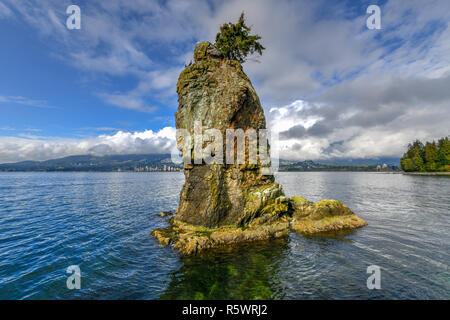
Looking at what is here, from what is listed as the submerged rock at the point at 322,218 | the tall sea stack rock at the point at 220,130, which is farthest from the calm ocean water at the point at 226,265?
the tall sea stack rock at the point at 220,130

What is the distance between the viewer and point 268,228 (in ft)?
75.5

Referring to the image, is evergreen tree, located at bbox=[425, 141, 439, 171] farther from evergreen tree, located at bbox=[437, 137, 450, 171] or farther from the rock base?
the rock base

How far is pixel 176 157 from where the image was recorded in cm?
2809

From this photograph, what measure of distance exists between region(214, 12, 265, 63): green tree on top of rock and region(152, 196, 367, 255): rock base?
22.7 meters

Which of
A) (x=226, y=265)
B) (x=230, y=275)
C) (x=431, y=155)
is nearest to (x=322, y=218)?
(x=226, y=265)

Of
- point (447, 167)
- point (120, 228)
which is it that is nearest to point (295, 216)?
point (120, 228)

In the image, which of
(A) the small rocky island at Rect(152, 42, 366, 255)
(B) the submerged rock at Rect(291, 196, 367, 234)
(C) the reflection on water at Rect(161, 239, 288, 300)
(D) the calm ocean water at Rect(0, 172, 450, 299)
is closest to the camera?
(C) the reflection on water at Rect(161, 239, 288, 300)

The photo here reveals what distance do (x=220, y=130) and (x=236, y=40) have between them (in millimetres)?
13922

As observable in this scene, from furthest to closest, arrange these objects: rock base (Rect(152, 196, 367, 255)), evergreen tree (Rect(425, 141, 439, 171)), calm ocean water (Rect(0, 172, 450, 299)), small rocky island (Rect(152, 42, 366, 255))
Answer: evergreen tree (Rect(425, 141, 439, 171)) < small rocky island (Rect(152, 42, 366, 255)) < rock base (Rect(152, 196, 367, 255)) < calm ocean water (Rect(0, 172, 450, 299))

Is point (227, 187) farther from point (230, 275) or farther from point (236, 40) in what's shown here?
point (236, 40)

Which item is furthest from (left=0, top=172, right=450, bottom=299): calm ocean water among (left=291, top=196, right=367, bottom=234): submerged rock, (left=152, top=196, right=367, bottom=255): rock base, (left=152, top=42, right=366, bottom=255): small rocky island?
(left=152, top=42, right=366, bottom=255): small rocky island

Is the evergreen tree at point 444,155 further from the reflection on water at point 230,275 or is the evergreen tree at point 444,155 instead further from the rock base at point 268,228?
the reflection on water at point 230,275

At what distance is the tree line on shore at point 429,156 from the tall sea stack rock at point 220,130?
14970cm

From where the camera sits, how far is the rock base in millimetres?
19966
